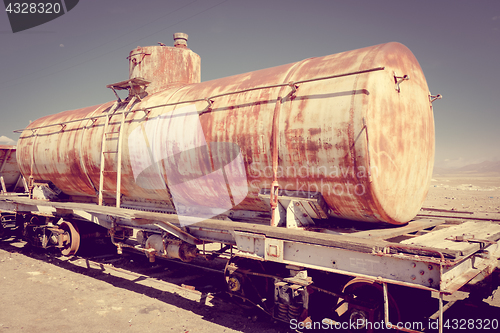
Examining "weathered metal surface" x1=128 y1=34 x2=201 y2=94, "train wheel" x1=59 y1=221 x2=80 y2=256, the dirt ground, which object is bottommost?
the dirt ground

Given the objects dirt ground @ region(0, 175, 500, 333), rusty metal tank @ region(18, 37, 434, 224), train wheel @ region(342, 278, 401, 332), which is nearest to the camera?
train wheel @ region(342, 278, 401, 332)

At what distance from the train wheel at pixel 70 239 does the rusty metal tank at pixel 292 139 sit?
2483 millimetres

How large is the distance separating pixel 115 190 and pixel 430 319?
270 inches

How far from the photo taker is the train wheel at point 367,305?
4363mm

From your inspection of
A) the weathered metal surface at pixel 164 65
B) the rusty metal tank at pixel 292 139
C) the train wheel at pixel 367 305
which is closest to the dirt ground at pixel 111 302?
the train wheel at pixel 367 305

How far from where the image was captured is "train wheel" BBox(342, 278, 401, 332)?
436 cm

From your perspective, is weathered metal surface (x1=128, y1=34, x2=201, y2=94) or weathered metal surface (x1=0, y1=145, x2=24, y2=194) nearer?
weathered metal surface (x1=128, y1=34, x2=201, y2=94)

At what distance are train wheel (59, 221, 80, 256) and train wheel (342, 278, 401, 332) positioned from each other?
7.69 metres

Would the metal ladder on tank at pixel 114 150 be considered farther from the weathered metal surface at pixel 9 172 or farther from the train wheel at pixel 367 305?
the weathered metal surface at pixel 9 172

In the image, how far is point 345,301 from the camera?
477 cm

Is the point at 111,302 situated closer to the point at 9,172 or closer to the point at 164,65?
the point at 164,65

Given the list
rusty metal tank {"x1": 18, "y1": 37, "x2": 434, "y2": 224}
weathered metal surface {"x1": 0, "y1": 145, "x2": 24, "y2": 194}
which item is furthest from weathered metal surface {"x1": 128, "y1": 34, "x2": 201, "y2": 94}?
weathered metal surface {"x1": 0, "y1": 145, "x2": 24, "y2": 194}

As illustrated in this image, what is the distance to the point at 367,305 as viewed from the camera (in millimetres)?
4410

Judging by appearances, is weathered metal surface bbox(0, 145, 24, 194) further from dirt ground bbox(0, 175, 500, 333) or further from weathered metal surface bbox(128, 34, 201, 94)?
weathered metal surface bbox(128, 34, 201, 94)
